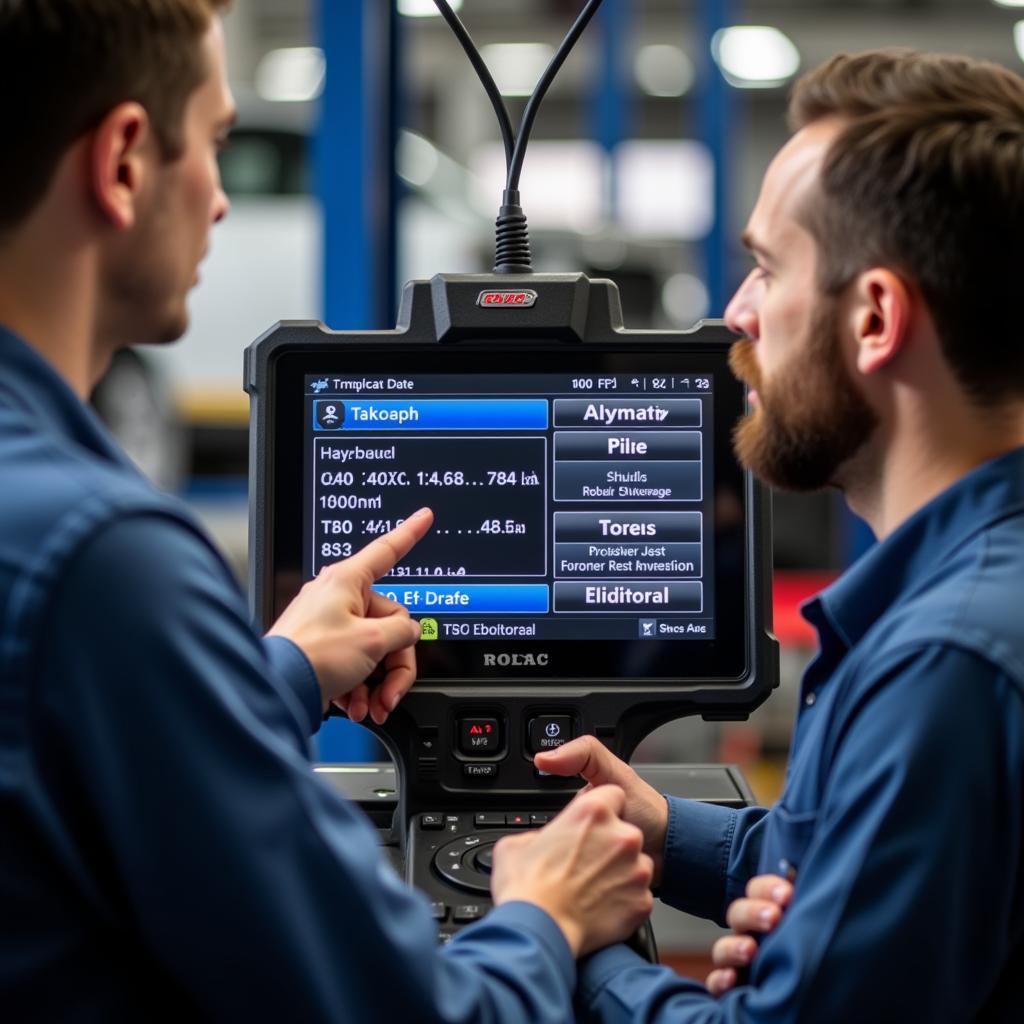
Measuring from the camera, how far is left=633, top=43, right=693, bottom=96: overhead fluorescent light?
606 inches

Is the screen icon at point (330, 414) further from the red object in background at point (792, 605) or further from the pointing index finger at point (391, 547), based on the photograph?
the red object in background at point (792, 605)

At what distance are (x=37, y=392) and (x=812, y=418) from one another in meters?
0.58

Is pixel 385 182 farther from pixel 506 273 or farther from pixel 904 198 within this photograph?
pixel 904 198

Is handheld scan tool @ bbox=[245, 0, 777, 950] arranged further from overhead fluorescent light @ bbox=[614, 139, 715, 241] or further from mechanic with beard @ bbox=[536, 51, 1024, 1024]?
overhead fluorescent light @ bbox=[614, 139, 715, 241]

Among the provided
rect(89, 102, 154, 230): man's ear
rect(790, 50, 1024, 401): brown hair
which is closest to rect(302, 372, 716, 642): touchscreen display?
rect(790, 50, 1024, 401): brown hair

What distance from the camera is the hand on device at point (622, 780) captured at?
4.48 ft

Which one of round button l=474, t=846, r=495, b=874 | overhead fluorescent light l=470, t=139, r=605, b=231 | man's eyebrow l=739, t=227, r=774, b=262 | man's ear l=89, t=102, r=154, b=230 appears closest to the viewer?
man's ear l=89, t=102, r=154, b=230

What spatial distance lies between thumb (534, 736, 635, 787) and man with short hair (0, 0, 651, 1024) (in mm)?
329

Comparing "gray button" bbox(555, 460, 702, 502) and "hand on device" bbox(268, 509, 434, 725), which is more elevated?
"gray button" bbox(555, 460, 702, 502)

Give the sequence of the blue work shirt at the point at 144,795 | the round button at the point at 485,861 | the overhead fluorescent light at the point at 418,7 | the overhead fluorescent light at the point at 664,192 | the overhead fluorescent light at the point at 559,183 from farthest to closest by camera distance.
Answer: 1. the overhead fluorescent light at the point at 559,183
2. the overhead fluorescent light at the point at 664,192
3. the overhead fluorescent light at the point at 418,7
4. the round button at the point at 485,861
5. the blue work shirt at the point at 144,795

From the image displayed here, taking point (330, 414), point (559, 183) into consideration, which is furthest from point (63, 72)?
point (559, 183)

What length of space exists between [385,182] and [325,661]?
1.24m

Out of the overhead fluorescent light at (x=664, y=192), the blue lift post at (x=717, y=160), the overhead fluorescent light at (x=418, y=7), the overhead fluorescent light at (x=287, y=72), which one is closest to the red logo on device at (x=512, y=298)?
the overhead fluorescent light at (x=418, y=7)

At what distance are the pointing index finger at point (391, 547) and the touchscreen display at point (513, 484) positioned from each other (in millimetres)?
37
